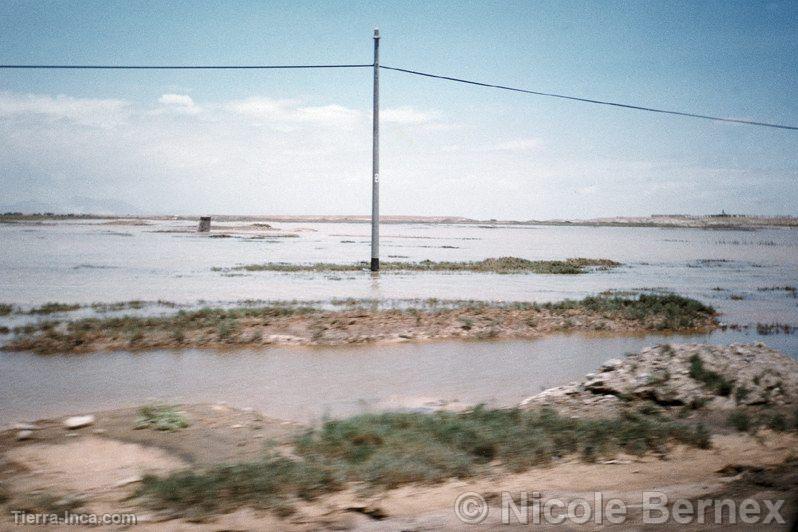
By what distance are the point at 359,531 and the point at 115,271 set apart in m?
28.3

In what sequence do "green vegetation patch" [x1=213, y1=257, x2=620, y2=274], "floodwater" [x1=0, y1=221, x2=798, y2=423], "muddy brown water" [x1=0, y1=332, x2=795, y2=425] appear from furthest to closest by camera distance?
1. "green vegetation patch" [x1=213, y1=257, x2=620, y2=274]
2. "floodwater" [x1=0, y1=221, x2=798, y2=423]
3. "muddy brown water" [x1=0, y1=332, x2=795, y2=425]

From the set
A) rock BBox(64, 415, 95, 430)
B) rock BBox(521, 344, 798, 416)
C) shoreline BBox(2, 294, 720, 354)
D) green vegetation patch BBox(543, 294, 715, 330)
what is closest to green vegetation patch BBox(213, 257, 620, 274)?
shoreline BBox(2, 294, 720, 354)

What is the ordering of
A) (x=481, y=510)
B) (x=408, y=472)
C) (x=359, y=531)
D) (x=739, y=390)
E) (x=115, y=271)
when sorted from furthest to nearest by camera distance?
1. (x=115, y=271)
2. (x=739, y=390)
3. (x=408, y=472)
4. (x=481, y=510)
5. (x=359, y=531)

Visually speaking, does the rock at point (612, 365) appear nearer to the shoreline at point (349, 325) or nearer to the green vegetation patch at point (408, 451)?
the green vegetation patch at point (408, 451)

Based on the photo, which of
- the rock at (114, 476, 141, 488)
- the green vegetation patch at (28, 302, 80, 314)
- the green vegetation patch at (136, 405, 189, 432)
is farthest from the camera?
the green vegetation patch at (28, 302, 80, 314)

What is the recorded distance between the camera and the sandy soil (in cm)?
464

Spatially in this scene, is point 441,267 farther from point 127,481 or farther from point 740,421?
point 127,481

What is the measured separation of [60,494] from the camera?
508 centimetres

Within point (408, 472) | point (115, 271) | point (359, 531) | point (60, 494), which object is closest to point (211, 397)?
point (60, 494)

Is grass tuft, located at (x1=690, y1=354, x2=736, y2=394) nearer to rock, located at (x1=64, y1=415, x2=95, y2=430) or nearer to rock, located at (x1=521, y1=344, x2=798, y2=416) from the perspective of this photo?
rock, located at (x1=521, y1=344, x2=798, y2=416)

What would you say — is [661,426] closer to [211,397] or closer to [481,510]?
[481,510]
